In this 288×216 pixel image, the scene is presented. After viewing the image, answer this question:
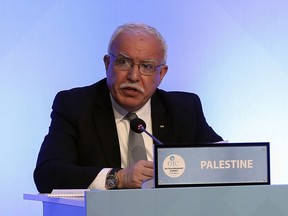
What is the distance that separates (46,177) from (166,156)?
104 centimetres

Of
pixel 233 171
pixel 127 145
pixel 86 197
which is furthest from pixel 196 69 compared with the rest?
pixel 86 197

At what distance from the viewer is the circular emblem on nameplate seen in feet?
5.55

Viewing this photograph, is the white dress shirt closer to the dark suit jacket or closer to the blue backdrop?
the dark suit jacket

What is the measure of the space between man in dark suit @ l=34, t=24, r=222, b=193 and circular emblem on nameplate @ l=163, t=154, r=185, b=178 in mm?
1027

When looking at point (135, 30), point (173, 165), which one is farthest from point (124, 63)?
point (173, 165)

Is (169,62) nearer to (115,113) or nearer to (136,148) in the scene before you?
(115,113)

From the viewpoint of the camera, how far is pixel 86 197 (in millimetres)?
1520

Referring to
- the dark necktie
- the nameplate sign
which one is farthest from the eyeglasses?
the nameplate sign

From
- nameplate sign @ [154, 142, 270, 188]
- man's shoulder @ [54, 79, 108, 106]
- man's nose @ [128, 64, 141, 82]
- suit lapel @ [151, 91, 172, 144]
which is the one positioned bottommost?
nameplate sign @ [154, 142, 270, 188]

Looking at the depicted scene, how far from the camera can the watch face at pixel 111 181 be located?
2365mm

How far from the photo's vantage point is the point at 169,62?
3758 mm

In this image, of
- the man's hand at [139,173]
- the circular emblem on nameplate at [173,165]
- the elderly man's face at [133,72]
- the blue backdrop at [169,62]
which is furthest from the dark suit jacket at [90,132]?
the circular emblem on nameplate at [173,165]

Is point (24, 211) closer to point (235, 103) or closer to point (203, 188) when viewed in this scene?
point (235, 103)

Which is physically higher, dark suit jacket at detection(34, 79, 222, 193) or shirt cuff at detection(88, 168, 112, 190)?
dark suit jacket at detection(34, 79, 222, 193)
